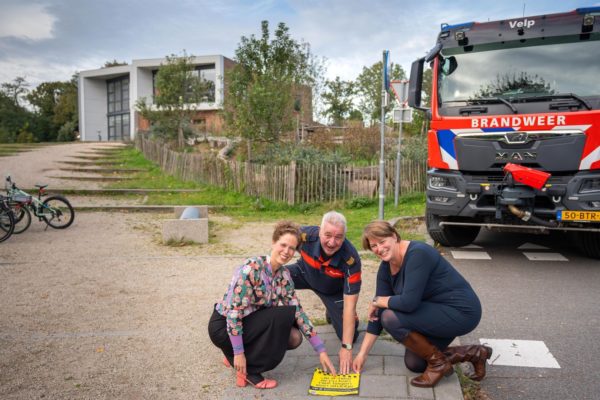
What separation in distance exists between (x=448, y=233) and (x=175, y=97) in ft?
69.2

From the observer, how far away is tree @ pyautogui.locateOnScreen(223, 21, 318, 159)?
16.0m

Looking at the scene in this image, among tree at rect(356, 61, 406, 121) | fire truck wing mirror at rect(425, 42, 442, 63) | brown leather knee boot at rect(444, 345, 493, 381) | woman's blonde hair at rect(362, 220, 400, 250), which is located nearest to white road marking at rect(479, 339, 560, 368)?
brown leather knee boot at rect(444, 345, 493, 381)

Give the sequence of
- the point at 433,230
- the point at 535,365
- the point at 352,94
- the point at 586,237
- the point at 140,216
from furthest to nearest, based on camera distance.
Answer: the point at 352,94, the point at 140,216, the point at 433,230, the point at 586,237, the point at 535,365

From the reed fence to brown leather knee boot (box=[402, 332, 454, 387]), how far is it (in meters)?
10.4

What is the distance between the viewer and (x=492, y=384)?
148 inches

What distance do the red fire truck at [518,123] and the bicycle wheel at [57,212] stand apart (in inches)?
302

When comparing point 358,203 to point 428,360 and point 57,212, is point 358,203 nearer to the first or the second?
point 57,212

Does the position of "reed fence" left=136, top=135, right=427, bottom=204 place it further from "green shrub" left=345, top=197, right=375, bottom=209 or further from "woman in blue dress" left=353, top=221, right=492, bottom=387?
"woman in blue dress" left=353, top=221, right=492, bottom=387

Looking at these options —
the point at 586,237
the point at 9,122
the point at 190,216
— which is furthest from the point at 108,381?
the point at 9,122

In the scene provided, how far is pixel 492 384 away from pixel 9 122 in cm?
6650

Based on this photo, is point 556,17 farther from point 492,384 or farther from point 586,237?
point 492,384

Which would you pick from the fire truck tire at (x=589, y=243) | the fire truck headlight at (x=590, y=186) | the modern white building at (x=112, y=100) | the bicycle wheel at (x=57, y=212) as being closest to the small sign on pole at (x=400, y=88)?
the fire truck tire at (x=589, y=243)

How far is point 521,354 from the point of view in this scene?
425 cm

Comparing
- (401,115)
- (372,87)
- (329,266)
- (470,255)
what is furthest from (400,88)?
(372,87)
